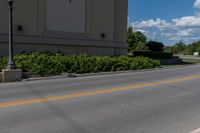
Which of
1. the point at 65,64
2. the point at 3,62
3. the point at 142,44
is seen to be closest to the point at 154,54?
the point at 65,64

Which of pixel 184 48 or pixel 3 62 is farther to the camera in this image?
pixel 184 48

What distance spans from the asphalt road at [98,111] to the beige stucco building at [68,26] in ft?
37.7

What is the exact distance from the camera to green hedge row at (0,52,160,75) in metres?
16.8

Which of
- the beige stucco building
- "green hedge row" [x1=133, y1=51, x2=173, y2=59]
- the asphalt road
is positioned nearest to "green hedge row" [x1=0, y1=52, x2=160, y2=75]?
the beige stucco building

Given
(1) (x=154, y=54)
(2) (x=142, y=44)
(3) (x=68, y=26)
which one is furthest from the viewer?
(2) (x=142, y=44)

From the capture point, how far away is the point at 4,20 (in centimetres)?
2106

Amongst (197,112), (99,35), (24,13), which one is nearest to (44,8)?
(24,13)

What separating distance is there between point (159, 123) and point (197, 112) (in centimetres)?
191

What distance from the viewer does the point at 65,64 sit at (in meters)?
18.3

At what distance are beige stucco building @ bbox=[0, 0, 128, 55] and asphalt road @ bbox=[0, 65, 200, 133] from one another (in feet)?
37.7

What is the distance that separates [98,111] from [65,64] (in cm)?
1054

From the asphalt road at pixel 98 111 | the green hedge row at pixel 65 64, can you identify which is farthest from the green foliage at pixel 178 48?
the asphalt road at pixel 98 111

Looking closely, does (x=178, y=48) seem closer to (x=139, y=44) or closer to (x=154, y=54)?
(x=139, y=44)

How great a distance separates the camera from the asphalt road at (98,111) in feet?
21.4
